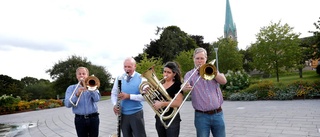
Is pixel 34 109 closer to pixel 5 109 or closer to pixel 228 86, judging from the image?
pixel 5 109

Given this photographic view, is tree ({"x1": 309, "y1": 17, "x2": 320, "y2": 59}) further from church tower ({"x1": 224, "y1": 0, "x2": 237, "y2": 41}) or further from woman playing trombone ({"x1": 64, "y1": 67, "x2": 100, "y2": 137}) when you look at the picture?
church tower ({"x1": 224, "y1": 0, "x2": 237, "y2": 41})

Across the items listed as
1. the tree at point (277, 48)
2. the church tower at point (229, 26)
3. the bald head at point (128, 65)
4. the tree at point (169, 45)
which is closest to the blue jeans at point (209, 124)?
the bald head at point (128, 65)

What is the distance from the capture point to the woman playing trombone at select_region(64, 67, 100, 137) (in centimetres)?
408

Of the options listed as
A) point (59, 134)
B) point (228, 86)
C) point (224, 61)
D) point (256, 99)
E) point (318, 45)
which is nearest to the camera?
point (59, 134)

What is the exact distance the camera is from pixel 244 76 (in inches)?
711

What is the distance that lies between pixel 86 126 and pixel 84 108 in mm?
341

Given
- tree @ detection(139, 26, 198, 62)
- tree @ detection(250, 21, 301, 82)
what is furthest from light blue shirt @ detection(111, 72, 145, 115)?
tree @ detection(139, 26, 198, 62)

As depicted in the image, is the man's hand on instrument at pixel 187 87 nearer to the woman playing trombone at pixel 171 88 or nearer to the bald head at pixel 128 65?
the woman playing trombone at pixel 171 88

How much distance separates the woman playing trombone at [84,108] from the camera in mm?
4078

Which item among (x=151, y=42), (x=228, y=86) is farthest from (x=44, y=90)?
(x=228, y=86)

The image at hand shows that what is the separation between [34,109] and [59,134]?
15.6 metres

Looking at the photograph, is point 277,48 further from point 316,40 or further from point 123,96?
point 123,96

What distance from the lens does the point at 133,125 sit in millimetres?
3713

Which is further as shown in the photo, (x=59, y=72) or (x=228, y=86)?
(x=59, y=72)
